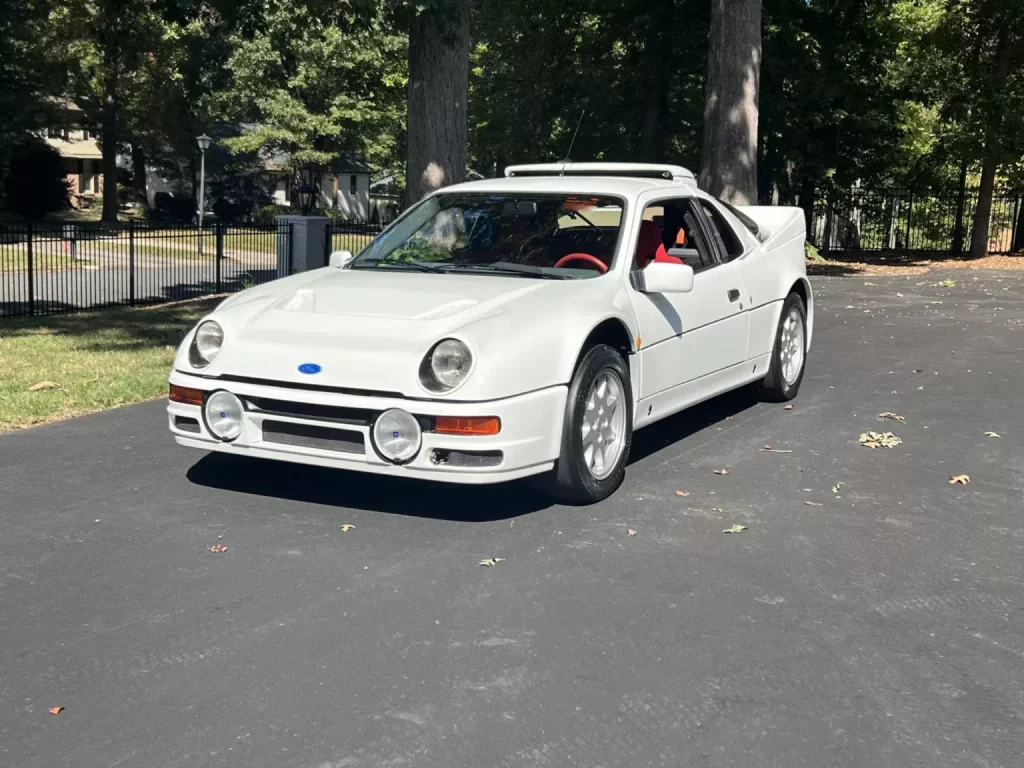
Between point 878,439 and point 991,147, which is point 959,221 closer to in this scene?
point 991,147

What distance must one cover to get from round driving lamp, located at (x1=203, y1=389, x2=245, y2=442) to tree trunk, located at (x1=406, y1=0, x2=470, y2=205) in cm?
788

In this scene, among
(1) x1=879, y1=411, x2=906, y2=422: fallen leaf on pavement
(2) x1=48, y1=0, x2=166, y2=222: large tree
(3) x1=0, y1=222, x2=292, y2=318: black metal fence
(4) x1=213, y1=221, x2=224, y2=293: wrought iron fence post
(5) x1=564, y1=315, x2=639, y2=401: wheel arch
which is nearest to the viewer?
(5) x1=564, y1=315, x2=639, y2=401: wheel arch

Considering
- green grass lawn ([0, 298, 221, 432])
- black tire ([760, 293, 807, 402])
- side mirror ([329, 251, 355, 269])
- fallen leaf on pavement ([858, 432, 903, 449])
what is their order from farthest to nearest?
green grass lawn ([0, 298, 221, 432]) < black tire ([760, 293, 807, 402]) < fallen leaf on pavement ([858, 432, 903, 449]) < side mirror ([329, 251, 355, 269])

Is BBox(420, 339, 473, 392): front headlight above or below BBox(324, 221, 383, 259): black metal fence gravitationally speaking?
below

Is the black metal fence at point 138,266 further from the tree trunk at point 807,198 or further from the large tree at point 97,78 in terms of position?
the large tree at point 97,78

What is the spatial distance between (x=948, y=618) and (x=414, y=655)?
6.81ft

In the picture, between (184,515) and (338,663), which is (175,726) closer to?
(338,663)

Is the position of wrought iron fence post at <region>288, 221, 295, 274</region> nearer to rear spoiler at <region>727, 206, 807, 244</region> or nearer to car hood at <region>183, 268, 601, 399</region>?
rear spoiler at <region>727, 206, 807, 244</region>

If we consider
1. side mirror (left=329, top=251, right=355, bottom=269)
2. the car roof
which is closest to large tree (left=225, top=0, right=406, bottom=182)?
the car roof

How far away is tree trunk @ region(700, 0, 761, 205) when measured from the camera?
17.9 metres

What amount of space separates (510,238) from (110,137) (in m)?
42.7

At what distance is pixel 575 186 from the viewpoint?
7.22 meters

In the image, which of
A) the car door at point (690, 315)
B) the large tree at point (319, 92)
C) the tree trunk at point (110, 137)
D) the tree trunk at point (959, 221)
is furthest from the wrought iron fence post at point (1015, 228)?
the tree trunk at point (110, 137)

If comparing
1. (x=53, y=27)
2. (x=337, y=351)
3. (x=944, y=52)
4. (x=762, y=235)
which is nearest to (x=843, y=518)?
(x=337, y=351)
